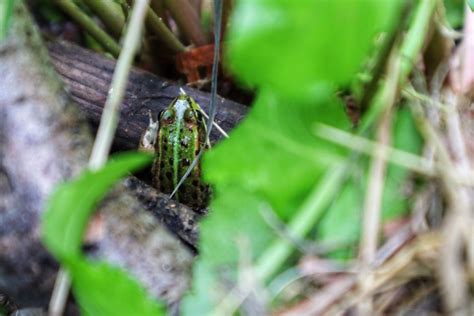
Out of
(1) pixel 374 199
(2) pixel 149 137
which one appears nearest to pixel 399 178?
(1) pixel 374 199

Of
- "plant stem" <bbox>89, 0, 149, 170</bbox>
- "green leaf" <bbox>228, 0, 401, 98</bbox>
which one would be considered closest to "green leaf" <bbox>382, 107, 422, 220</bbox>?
"green leaf" <bbox>228, 0, 401, 98</bbox>

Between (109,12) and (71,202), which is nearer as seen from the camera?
(71,202)

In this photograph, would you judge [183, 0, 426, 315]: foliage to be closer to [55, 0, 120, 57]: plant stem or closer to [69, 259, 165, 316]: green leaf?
[69, 259, 165, 316]: green leaf

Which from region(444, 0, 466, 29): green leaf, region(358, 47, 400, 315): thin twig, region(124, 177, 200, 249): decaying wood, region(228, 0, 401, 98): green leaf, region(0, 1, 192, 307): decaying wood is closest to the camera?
region(228, 0, 401, 98): green leaf

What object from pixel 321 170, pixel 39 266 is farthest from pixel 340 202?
pixel 39 266

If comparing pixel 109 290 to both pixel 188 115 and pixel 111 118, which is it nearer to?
pixel 111 118
